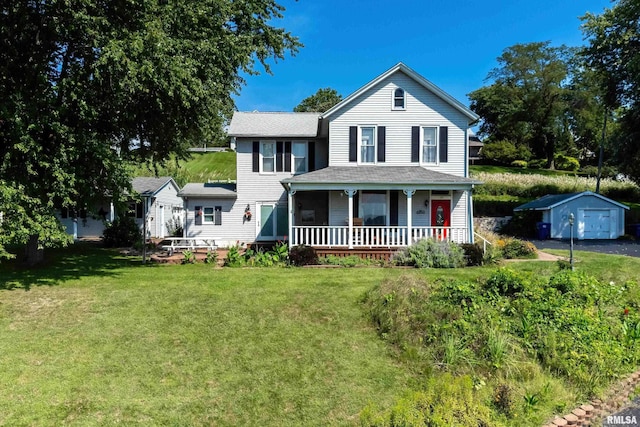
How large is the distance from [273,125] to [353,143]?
467 centimetres

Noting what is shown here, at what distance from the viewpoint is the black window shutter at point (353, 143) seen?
710 inches

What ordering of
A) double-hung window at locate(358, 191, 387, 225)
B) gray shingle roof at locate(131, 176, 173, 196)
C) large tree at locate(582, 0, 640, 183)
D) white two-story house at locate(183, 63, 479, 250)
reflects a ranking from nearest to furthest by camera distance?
white two-story house at locate(183, 63, 479, 250) → double-hung window at locate(358, 191, 387, 225) → large tree at locate(582, 0, 640, 183) → gray shingle roof at locate(131, 176, 173, 196)

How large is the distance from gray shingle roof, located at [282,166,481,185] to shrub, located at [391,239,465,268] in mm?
2543

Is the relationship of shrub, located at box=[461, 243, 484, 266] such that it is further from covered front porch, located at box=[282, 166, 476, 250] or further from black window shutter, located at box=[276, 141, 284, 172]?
black window shutter, located at box=[276, 141, 284, 172]

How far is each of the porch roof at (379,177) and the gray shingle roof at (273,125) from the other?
3.14 meters

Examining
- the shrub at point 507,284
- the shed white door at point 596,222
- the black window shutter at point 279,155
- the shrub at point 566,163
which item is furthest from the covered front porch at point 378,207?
the shrub at point 566,163

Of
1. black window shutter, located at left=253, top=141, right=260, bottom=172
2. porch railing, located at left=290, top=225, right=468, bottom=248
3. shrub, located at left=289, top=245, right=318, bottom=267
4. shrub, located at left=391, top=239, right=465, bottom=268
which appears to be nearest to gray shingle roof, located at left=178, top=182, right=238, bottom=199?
black window shutter, located at left=253, top=141, right=260, bottom=172

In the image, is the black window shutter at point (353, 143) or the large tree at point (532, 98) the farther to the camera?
the large tree at point (532, 98)

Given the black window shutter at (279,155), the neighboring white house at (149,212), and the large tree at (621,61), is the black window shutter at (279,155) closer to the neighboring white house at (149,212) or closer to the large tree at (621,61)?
the neighboring white house at (149,212)

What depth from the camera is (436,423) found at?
4367 millimetres

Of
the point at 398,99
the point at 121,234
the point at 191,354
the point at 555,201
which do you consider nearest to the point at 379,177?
the point at 398,99

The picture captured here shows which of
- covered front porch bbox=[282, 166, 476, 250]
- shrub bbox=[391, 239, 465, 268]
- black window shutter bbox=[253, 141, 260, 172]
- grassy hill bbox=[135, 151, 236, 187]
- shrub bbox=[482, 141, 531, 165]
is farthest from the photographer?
shrub bbox=[482, 141, 531, 165]

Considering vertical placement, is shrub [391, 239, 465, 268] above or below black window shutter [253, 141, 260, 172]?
below

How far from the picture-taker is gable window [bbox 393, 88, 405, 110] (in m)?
18.0
